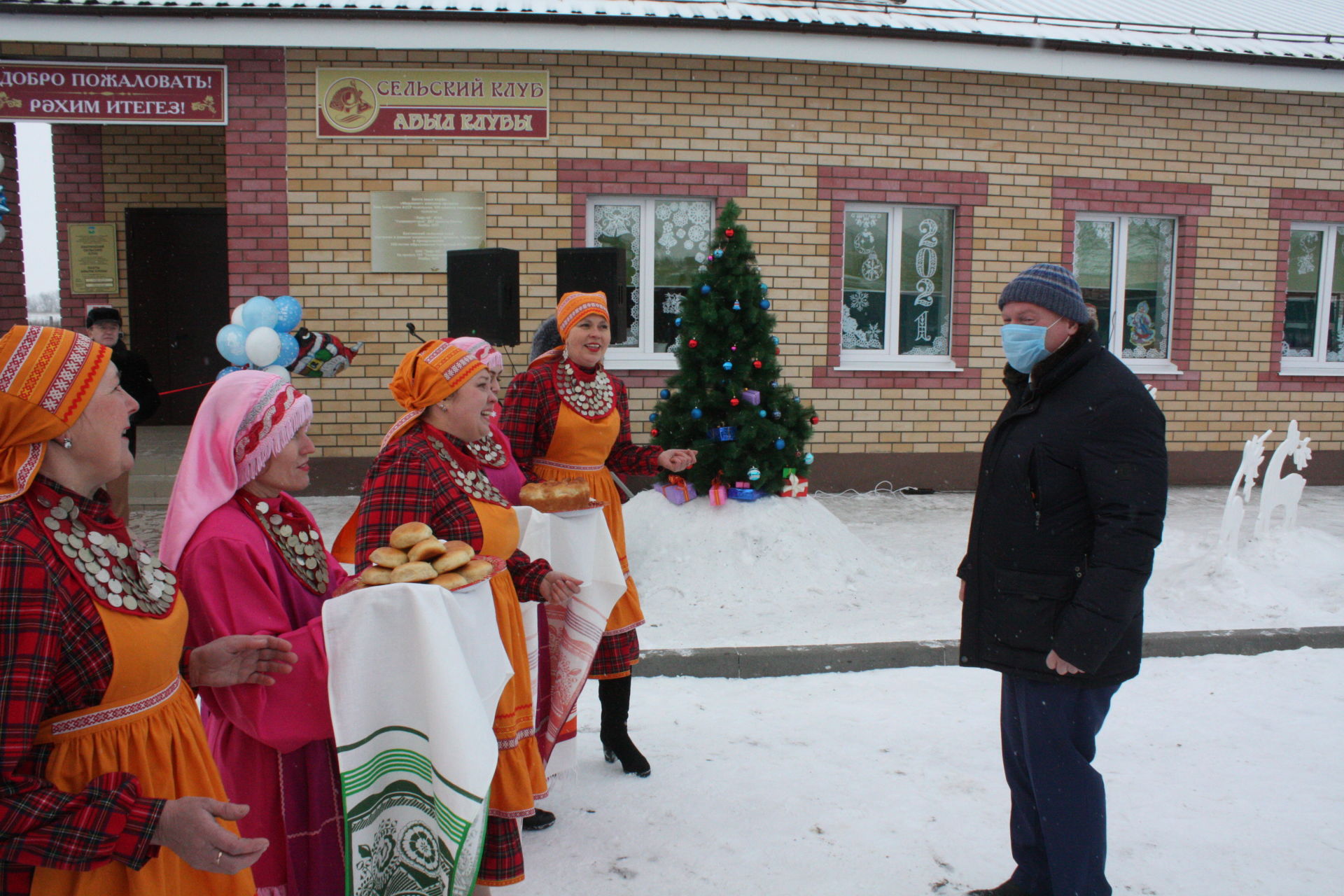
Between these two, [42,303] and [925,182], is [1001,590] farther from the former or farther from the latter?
[42,303]

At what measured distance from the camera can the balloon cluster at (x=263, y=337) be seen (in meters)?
7.13

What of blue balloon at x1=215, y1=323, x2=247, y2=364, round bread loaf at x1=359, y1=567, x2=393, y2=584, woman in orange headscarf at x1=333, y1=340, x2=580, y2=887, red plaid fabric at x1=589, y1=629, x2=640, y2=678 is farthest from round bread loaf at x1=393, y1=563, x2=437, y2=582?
blue balloon at x1=215, y1=323, x2=247, y2=364

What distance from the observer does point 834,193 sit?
9375 millimetres

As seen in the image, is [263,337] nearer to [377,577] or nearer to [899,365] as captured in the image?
[377,577]

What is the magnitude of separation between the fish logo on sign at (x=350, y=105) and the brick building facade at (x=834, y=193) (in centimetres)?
16

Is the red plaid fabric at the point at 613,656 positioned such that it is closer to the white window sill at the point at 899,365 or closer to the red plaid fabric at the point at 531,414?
the red plaid fabric at the point at 531,414

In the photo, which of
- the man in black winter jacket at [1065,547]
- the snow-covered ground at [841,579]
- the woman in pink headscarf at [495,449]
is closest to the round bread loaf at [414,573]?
the woman in pink headscarf at [495,449]

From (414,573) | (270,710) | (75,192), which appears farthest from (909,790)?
(75,192)

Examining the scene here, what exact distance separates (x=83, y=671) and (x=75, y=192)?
35.8 ft

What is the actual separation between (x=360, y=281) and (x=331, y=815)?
7.24m

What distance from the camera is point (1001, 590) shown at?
2754mm

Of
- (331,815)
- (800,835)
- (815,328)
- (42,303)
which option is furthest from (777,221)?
(42,303)

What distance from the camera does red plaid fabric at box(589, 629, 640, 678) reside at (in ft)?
12.6

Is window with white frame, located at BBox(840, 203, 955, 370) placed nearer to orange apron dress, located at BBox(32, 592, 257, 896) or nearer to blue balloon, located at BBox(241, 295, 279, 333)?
blue balloon, located at BBox(241, 295, 279, 333)
